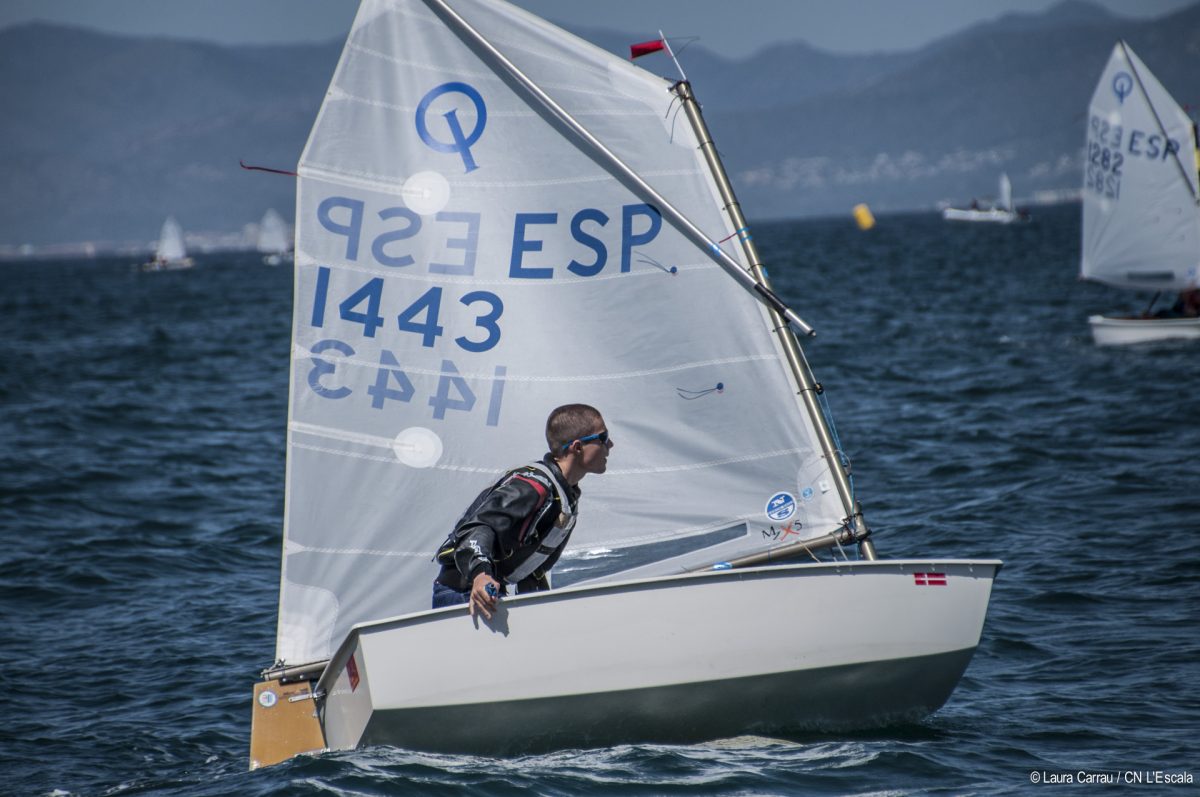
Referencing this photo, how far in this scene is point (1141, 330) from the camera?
20375 millimetres

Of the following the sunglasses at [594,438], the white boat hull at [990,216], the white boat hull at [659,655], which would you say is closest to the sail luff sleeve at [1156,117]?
the white boat hull at [659,655]

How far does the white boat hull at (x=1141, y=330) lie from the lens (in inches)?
789

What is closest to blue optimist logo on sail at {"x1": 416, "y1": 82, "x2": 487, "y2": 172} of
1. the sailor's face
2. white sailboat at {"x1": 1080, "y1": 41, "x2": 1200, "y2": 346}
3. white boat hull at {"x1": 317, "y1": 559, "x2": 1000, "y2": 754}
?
the sailor's face

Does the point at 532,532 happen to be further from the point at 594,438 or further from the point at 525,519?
the point at 594,438

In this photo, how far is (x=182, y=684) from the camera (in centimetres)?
813

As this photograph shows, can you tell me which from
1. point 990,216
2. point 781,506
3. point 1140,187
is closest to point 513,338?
point 781,506

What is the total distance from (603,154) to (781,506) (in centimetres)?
189

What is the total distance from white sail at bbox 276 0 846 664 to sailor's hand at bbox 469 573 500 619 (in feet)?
4.40

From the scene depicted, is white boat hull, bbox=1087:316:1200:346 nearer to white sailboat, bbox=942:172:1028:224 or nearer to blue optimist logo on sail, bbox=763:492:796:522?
blue optimist logo on sail, bbox=763:492:796:522

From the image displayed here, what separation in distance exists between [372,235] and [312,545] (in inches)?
61.0

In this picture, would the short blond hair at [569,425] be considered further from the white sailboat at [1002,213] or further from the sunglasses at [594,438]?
the white sailboat at [1002,213]

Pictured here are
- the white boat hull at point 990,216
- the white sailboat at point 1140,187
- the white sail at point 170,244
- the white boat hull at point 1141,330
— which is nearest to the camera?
the white boat hull at point 1141,330

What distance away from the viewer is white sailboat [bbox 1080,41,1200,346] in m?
22.3

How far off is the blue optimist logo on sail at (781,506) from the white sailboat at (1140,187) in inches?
659
